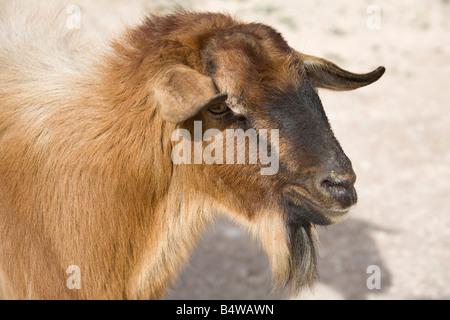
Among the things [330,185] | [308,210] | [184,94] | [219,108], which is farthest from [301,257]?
[184,94]

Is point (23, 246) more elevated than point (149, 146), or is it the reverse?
point (149, 146)

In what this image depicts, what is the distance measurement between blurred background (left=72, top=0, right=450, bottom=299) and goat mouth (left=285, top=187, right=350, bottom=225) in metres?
0.75

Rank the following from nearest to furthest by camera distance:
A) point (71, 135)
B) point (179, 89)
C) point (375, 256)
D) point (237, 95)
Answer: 1. point (179, 89)
2. point (237, 95)
3. point (71, 135)
4. point (375, 256)

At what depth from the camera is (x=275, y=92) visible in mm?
3625

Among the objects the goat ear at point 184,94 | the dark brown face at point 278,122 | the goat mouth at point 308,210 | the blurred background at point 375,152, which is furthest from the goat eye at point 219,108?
the blurred background at point 375,152

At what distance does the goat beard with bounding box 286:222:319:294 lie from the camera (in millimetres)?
4070

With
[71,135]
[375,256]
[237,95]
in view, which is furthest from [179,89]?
[375,256]

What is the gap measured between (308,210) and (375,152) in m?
6.05

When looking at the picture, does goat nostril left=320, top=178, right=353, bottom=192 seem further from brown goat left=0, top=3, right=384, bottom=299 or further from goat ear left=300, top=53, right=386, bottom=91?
goat ear left=300, top=53, right=386, bottom=91

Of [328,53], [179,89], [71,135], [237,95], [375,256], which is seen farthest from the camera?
[328,53]

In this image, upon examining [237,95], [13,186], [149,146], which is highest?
[237,95]

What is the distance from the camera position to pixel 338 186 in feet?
11.9

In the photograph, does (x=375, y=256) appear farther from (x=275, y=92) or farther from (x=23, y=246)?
(x=23, y=246)
